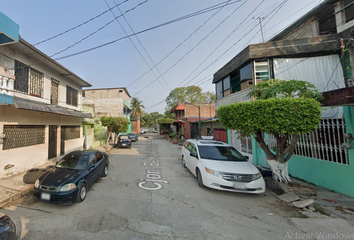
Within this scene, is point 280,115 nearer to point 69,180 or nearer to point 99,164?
point 69,180

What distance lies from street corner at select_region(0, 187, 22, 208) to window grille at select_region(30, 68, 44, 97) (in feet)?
15.5

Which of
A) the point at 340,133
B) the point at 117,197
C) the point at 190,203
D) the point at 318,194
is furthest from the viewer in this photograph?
the point at 340,133

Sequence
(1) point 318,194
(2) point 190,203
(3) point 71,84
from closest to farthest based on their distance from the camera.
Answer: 1. (2) point 190,203
2. (1) point 318,194
3. (3) point 71,84

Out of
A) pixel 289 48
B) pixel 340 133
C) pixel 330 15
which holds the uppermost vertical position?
pixel 330 15

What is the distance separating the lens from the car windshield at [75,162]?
15.6 ft

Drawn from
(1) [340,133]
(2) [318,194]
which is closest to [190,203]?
(2) [318,194]

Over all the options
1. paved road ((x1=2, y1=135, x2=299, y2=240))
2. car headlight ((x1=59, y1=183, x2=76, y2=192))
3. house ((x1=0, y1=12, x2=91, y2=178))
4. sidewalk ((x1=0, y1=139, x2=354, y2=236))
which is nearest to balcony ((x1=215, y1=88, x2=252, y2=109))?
sidewalk ((x1=0, y1=139, x2=354, y2=236))

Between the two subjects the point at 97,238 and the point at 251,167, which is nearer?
the point at 97,238

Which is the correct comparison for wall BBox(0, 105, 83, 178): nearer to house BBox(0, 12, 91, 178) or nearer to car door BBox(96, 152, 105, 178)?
house BBox(0, 12, 91, 178)

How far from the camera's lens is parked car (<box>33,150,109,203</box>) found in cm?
365

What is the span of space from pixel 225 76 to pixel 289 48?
13.3 ft

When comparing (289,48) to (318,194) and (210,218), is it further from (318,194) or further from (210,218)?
(210,218)

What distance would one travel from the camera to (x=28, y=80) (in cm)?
698

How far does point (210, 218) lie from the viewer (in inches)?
134
